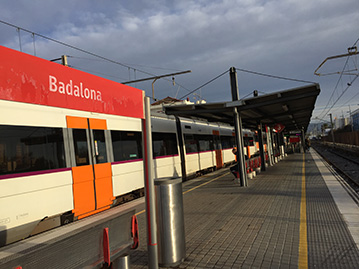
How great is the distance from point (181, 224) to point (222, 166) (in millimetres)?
14102

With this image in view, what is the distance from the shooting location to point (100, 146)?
25.2ft

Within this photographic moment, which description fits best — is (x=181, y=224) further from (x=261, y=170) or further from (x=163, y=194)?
(x=261, y=170)

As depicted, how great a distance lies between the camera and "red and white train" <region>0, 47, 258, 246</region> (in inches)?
92.9

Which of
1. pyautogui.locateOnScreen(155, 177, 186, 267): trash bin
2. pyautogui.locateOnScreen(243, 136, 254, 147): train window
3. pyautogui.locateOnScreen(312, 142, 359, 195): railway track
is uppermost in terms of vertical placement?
pyautogui.locateOnScreen(243, 136, 254, 147): train window

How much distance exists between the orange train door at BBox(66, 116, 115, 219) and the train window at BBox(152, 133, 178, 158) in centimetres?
295

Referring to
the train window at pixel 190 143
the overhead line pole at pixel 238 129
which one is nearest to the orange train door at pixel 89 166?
the overhead line pole at pixel 238 129

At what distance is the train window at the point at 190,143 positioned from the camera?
1330cm

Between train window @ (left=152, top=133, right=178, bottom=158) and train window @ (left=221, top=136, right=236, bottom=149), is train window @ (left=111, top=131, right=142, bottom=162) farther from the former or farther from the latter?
train window @ (left=221, top=136, right=236, bottom=149)

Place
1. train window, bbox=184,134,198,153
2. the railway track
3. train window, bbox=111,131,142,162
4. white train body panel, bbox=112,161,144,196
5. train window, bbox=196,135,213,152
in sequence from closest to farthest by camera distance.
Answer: white train body panel, bbox=112,161,144,196, train window, bbox=111,131,142,162, the railway track, train window, bbox=184,134,198,153, train window, bbox=196,135,213,152

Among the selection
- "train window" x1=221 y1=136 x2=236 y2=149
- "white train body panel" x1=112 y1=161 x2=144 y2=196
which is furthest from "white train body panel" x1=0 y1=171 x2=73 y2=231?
"train window" x1=221 y1=136 x2=236 y2=149

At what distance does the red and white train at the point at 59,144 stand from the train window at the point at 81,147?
0.03 m

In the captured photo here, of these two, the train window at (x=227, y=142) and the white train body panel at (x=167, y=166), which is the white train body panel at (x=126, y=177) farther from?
the train window at (x=227, y=142)

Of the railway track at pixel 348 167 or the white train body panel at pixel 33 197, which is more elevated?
Result: the white train body panel at pixel 33 197

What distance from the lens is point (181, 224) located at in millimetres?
4250
